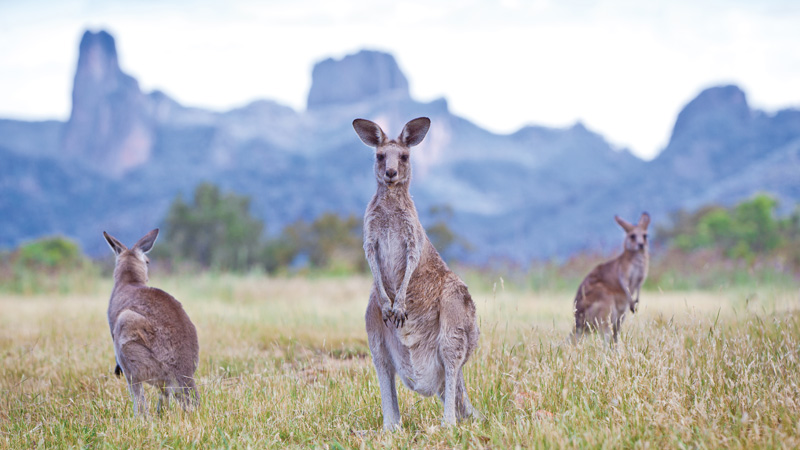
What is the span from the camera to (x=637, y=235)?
8148 millimetres

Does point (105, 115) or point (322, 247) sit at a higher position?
point (105, 115)

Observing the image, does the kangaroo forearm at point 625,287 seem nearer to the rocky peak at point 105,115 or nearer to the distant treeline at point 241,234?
the distant treeline at point 241,234

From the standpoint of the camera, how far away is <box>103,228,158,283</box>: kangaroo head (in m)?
5.78

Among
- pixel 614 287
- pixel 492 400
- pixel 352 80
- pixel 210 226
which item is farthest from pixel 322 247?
pixel 352 80

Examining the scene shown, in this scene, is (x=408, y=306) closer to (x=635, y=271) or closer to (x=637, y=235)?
(x=635, y=271)

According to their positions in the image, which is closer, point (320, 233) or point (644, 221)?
point (644, 221)

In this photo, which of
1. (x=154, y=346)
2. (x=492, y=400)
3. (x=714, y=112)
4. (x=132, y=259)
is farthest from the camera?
(x=714, y=112)

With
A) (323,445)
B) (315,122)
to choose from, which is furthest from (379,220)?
(315,122)

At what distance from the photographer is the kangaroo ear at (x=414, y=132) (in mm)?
4520

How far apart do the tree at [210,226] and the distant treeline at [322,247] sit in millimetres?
64

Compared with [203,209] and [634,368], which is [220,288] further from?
[203,209]

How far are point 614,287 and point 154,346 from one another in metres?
4.94

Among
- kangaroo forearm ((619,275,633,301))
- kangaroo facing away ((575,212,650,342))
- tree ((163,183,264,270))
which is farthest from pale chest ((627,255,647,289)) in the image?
tree ((163,183,264,270))

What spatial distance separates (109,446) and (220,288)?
9.87 metres
